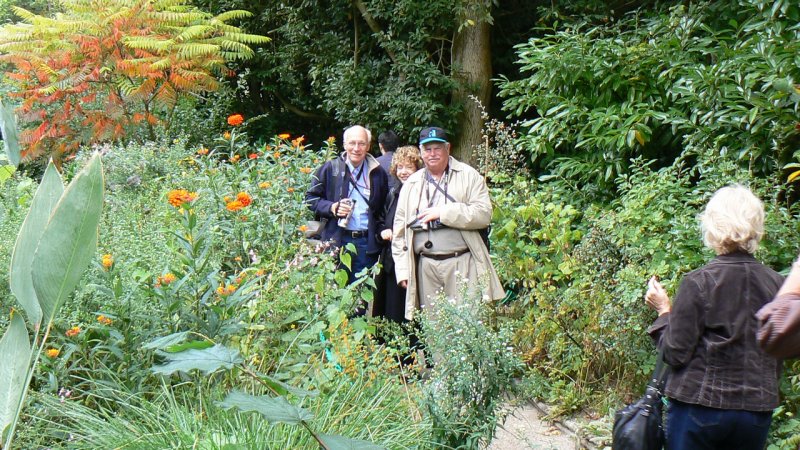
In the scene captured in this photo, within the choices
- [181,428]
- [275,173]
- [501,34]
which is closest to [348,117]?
[501,34]

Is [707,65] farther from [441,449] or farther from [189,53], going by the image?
[189,53]

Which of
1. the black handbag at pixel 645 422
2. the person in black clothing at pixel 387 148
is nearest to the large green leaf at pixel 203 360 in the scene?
the black handbag at pixel 645 422

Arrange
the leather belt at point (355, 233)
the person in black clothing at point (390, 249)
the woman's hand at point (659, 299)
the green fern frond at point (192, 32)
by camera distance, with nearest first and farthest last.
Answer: the woman's hand at point (659, 299)
the person in black clothing at point (390, 249)
the leather belt at point (355, 233)
the green fern frond at point (192, 32)

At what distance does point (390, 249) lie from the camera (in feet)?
→ 22.2

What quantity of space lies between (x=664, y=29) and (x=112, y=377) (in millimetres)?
6511

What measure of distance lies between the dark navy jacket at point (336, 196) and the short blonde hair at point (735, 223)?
3.62m

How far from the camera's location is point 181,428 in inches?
134

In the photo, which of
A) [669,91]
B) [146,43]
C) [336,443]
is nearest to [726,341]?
[336,443]

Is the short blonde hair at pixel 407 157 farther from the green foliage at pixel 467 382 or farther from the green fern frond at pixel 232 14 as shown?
the green fern frond at pixel 232 14

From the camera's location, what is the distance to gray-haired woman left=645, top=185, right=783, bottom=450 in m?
3.36

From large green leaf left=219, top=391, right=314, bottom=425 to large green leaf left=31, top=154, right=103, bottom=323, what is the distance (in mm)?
811

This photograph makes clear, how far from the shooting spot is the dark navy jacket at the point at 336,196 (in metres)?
6.79

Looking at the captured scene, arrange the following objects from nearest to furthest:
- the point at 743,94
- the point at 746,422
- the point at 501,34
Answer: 1. the point at 746,422
2. the point at 743,94
3. the point at 501,34

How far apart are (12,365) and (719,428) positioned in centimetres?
263
